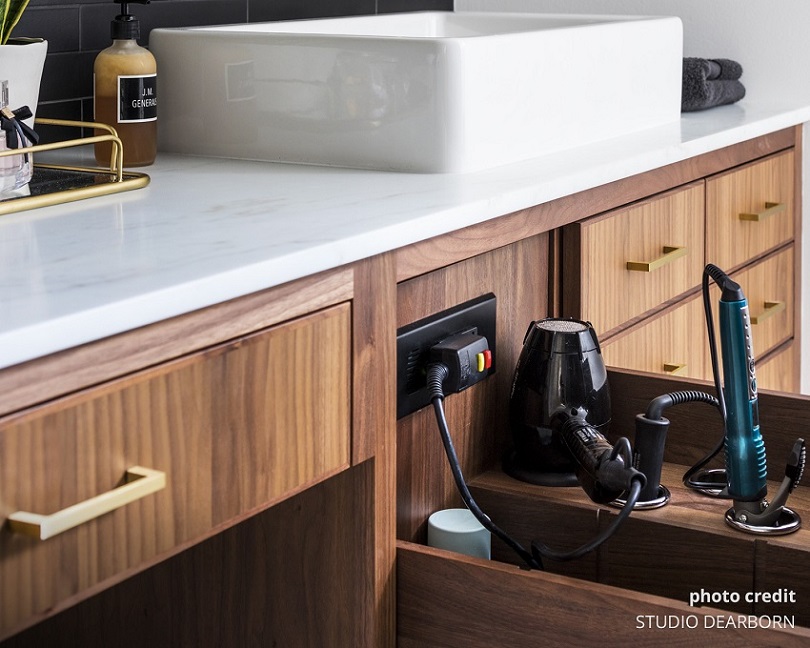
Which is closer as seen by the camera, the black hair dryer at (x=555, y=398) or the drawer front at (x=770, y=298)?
the black hair dryer at (x=555, y=398)

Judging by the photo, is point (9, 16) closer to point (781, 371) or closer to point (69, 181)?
point (69, 181)

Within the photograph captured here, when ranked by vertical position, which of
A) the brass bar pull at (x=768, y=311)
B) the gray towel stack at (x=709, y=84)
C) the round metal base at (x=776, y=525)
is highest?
the gray towel stack at (x=709, y=84)

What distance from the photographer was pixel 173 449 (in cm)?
82

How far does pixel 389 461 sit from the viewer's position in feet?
3.58

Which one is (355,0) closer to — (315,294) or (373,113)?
(373,113)

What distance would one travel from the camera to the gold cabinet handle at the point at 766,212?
1894 mm

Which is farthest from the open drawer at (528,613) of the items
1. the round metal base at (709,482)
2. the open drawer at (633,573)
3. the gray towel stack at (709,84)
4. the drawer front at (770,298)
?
the gray towel stack at (709,84)

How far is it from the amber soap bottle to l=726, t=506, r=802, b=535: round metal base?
0.74 metres

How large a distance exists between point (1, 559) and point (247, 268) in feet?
0.86

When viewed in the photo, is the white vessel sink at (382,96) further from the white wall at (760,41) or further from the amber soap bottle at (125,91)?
the white wall at (760,41)

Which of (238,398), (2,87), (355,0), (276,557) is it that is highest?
(355,0)

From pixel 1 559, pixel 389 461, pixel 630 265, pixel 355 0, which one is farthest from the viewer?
pixel 355 0

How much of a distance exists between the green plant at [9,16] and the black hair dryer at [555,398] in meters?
0.61

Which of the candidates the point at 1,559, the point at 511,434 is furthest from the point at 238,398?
the point at 511,434
